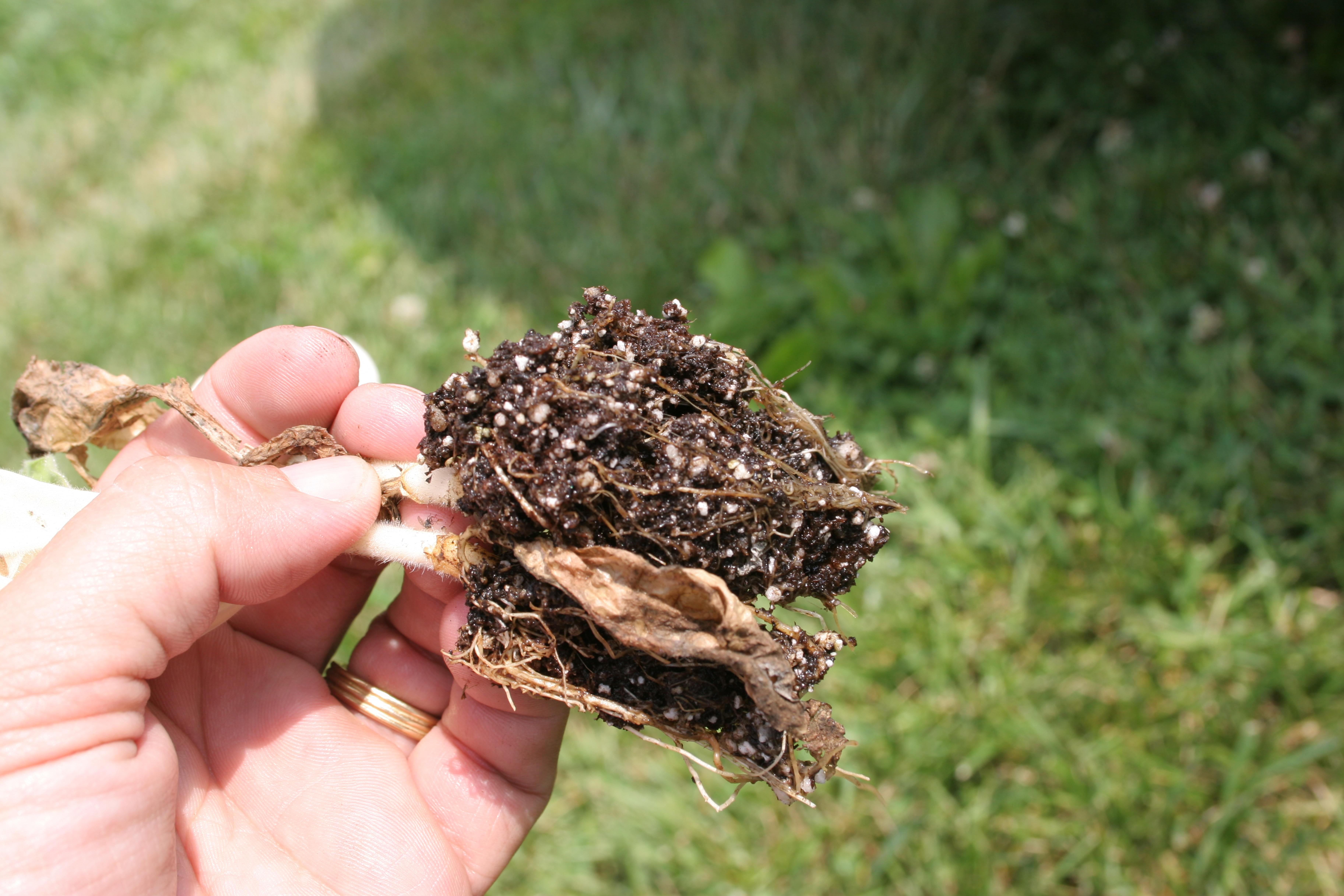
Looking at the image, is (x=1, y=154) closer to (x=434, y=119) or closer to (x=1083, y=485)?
(x=434, y=119)

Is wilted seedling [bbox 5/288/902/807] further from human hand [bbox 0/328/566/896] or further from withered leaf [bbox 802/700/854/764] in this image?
human hand [bbox 0/328/566/896]

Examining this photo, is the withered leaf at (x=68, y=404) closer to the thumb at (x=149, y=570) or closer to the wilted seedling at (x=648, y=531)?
the wilted seedling at (x=648, y=531)

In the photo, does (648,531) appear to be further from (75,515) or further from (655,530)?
(75,515)

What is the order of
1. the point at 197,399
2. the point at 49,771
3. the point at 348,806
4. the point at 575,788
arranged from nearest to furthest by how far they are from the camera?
the point at 49,771 < the point at 348,806 < the point at 197,399 < the point at 575,788

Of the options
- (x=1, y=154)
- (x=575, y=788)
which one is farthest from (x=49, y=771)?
(x=1, y=154)

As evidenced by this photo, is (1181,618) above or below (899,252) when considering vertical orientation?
below

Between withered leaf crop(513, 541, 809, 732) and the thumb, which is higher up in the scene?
the thumb

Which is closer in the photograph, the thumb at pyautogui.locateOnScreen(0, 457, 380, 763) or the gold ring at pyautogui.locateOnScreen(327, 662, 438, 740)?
the thumb at pyautogui.locateOnScreen(0, 457, 380, 763)

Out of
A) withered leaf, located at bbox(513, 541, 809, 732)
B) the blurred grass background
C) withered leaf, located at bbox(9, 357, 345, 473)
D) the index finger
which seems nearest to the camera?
withered leaf, located at bbox(513, 541, 809, 732)

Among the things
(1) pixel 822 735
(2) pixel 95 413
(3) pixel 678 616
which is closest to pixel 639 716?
(3) pixel 678 616

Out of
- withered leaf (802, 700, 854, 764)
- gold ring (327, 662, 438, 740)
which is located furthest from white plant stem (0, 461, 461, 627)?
withered leaf (802, 700, 854, 764)
